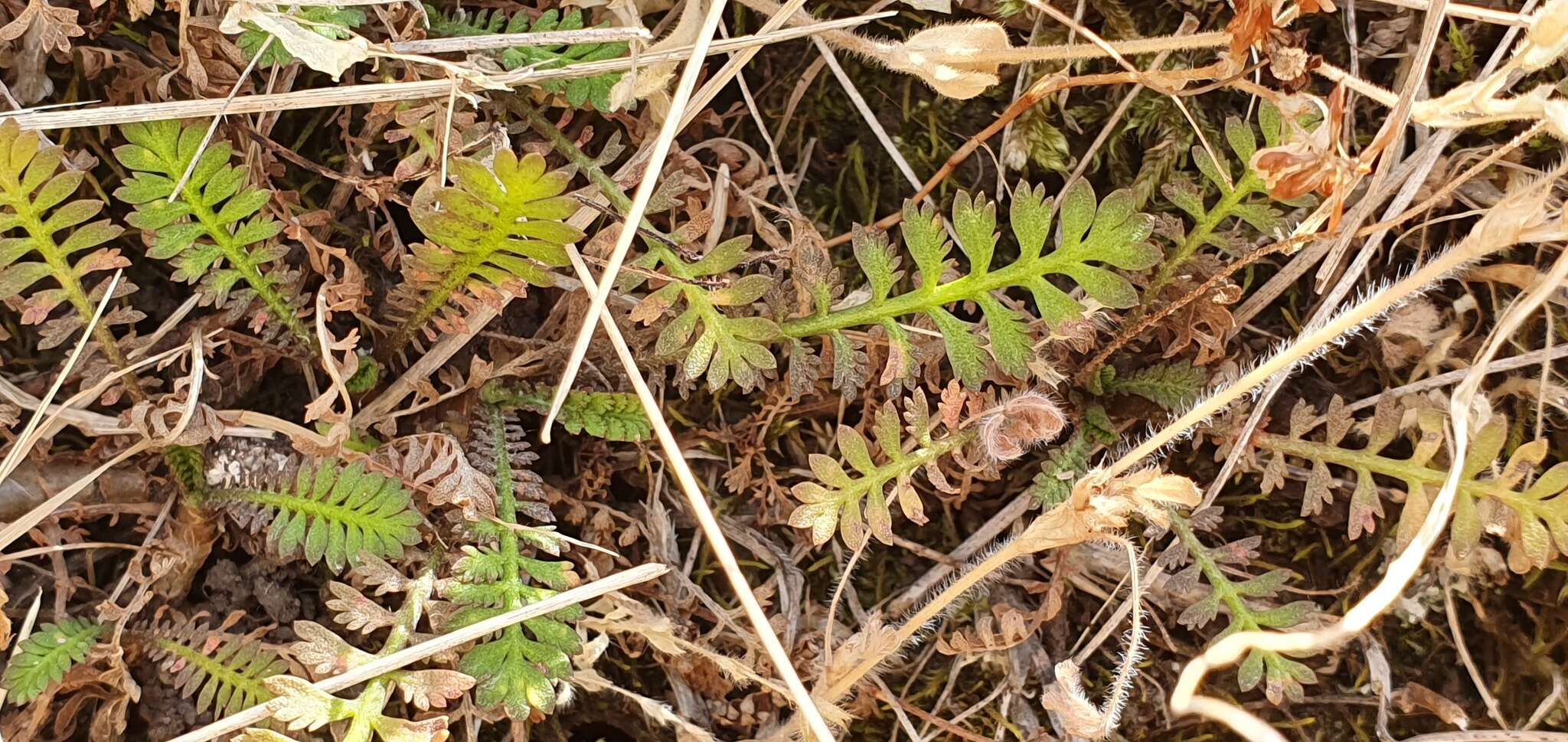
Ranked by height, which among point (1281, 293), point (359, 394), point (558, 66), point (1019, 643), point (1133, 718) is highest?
point (558, 66)

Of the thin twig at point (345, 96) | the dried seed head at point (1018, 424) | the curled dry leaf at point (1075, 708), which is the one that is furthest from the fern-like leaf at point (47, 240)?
the curled dry leaf at point (1075, 708)

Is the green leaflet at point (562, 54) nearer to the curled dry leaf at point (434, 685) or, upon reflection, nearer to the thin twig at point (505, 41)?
the thin twig at point (505, 41)

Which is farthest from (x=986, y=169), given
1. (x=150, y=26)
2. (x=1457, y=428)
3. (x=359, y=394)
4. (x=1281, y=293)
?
(x=150, y=26)

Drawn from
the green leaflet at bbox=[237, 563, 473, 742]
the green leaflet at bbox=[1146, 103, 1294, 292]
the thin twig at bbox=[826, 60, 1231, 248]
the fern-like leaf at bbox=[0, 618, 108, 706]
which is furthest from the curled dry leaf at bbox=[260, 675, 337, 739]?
the green leaflet at bbox=[1146, 103, 1294, 292]

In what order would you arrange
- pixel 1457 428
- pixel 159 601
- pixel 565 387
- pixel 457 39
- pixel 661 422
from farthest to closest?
1. pixel 159 601
2. pixel 457 39
3. pixel 661 422
4. pixel 565 387
5. pixel 1457 428

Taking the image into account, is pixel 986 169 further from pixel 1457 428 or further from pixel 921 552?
pixel 1457 428

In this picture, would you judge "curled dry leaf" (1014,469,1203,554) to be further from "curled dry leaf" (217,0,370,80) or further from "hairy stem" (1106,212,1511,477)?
"curled dry leaf" (217,0,370,80)

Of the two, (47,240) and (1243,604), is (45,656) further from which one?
(1243,604)
